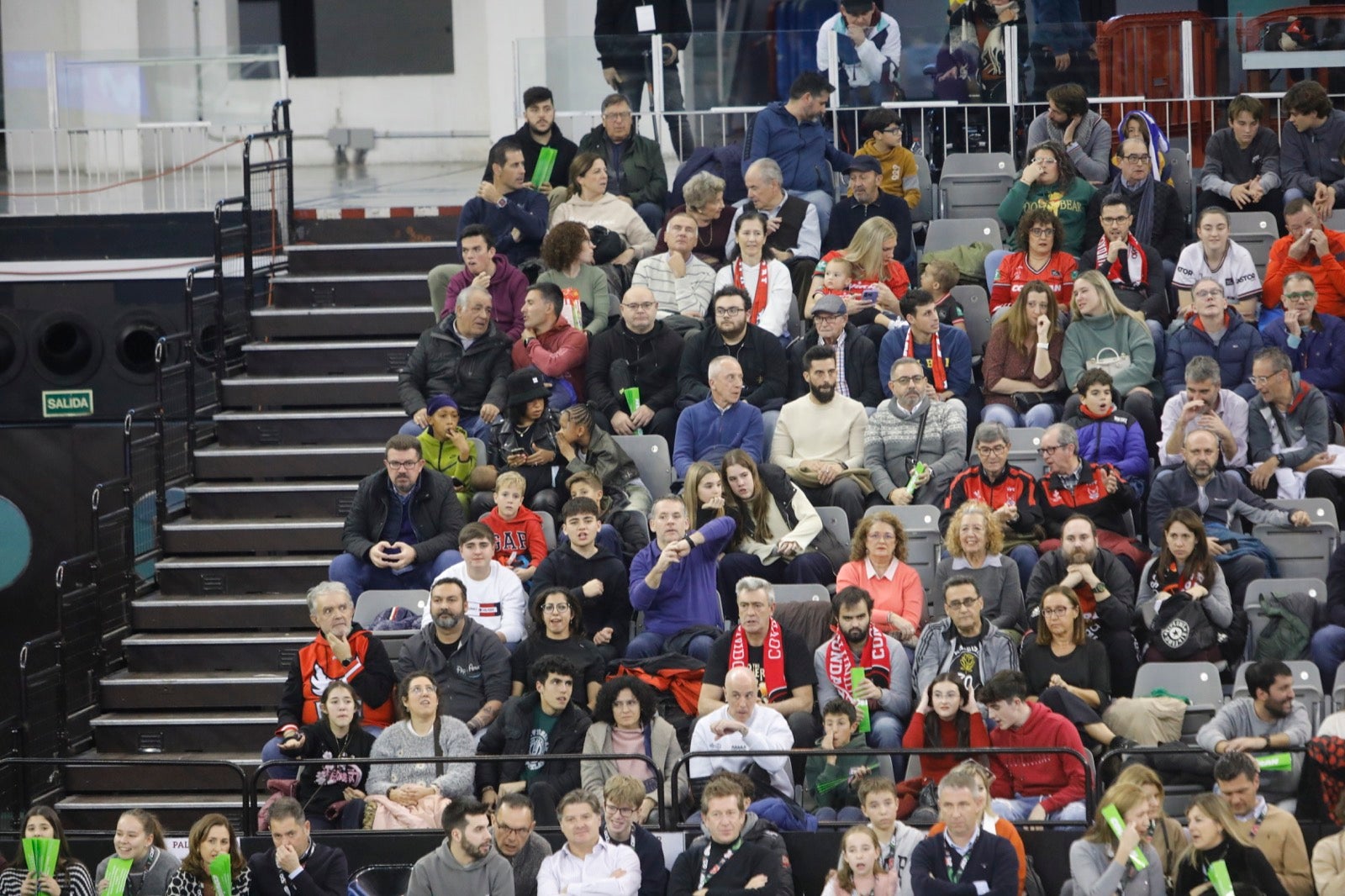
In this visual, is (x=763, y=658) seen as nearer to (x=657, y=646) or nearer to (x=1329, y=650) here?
(x=657, y=646)

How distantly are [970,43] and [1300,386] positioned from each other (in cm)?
441

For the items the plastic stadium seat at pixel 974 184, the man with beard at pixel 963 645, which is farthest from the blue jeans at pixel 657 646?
the plastic stadium seat at pixel 974 184

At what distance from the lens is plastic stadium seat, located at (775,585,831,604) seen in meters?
10.4

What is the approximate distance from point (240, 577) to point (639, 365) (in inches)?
105

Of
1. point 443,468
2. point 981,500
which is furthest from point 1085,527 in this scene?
point 443,468

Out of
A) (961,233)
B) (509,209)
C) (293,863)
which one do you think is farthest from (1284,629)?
(509,209)

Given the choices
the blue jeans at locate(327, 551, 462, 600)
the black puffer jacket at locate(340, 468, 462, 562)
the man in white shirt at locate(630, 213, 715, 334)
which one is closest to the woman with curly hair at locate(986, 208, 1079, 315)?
the man in white shirt at locate(630, 213, 715, 334)

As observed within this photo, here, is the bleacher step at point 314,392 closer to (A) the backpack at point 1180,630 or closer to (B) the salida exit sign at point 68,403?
(B) the salida exit sign at point 68,403

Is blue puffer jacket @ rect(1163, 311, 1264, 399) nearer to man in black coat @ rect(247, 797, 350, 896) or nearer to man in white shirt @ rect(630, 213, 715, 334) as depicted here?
man in white shirt @ rect(630, 213, 715, 334)

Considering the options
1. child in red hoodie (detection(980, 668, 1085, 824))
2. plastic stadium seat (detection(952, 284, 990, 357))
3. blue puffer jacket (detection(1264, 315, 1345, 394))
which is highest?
plastic stadium seat (detection(952, 284, 990, 357))

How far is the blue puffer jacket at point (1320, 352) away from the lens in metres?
11.9

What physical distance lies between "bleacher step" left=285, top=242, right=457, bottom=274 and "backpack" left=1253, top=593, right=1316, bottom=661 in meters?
6.52

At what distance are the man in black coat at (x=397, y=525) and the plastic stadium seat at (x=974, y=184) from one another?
15.3 feet

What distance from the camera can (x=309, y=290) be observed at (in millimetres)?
14156
